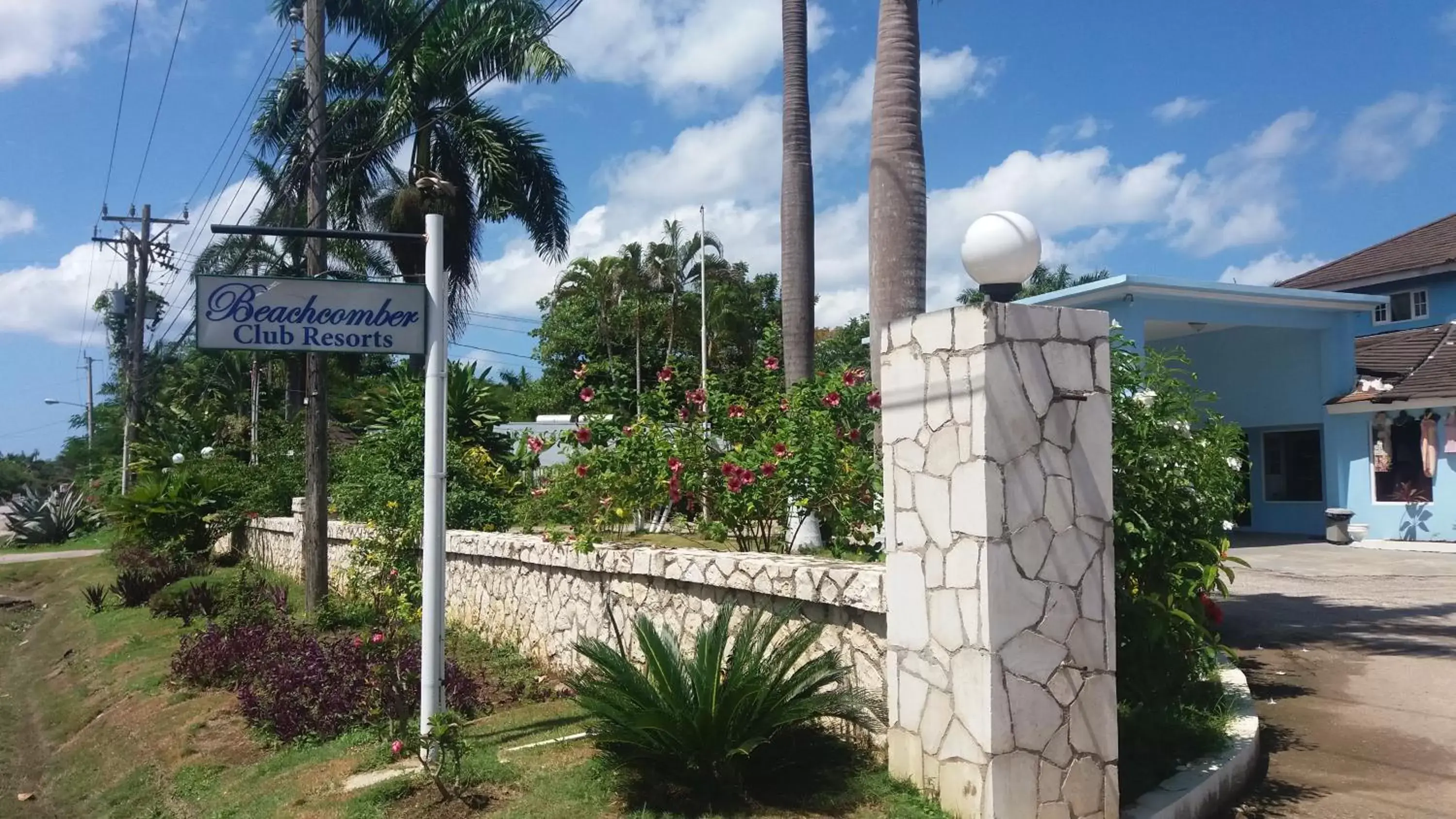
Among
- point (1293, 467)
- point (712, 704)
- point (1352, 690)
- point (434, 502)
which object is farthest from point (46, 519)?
point (1352, 690)

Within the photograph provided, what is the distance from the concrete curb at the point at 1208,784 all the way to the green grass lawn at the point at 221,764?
106cm

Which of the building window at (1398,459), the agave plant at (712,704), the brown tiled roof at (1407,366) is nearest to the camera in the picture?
the agave plant at (712,704)

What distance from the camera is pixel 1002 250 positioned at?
16.8 feet

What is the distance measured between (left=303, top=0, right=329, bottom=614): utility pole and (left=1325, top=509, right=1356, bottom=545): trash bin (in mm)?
16138

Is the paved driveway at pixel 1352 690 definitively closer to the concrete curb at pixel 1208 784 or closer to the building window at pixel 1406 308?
the concrete curb at pixel 1208 784

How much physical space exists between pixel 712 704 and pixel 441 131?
17.8m

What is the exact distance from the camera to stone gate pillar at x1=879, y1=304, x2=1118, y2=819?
489 centimetres

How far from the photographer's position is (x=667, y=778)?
563 cm

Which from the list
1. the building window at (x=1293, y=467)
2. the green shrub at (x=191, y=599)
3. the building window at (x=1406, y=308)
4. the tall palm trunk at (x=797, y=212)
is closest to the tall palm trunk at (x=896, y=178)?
the tall palm trunk at (x=797, y=212)

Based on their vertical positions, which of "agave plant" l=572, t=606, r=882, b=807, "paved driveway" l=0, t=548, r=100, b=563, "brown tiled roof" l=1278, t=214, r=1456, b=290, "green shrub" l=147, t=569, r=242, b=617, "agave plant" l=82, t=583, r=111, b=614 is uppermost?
"brown tiled roof" l=1278, t=214, r=1456, b=290

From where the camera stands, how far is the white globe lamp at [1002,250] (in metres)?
5.11

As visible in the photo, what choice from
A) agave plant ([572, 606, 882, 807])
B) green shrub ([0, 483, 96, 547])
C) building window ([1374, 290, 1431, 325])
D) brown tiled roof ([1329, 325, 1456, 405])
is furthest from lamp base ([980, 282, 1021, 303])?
green shrub ([0, 483, 96, 547])

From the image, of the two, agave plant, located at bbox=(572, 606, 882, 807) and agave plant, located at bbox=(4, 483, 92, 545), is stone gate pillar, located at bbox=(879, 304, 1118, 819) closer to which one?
agave plant, located at bbox=(572, 606, 882, 807)

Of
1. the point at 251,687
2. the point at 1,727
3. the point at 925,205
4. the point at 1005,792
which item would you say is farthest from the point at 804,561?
the point at 1,727
